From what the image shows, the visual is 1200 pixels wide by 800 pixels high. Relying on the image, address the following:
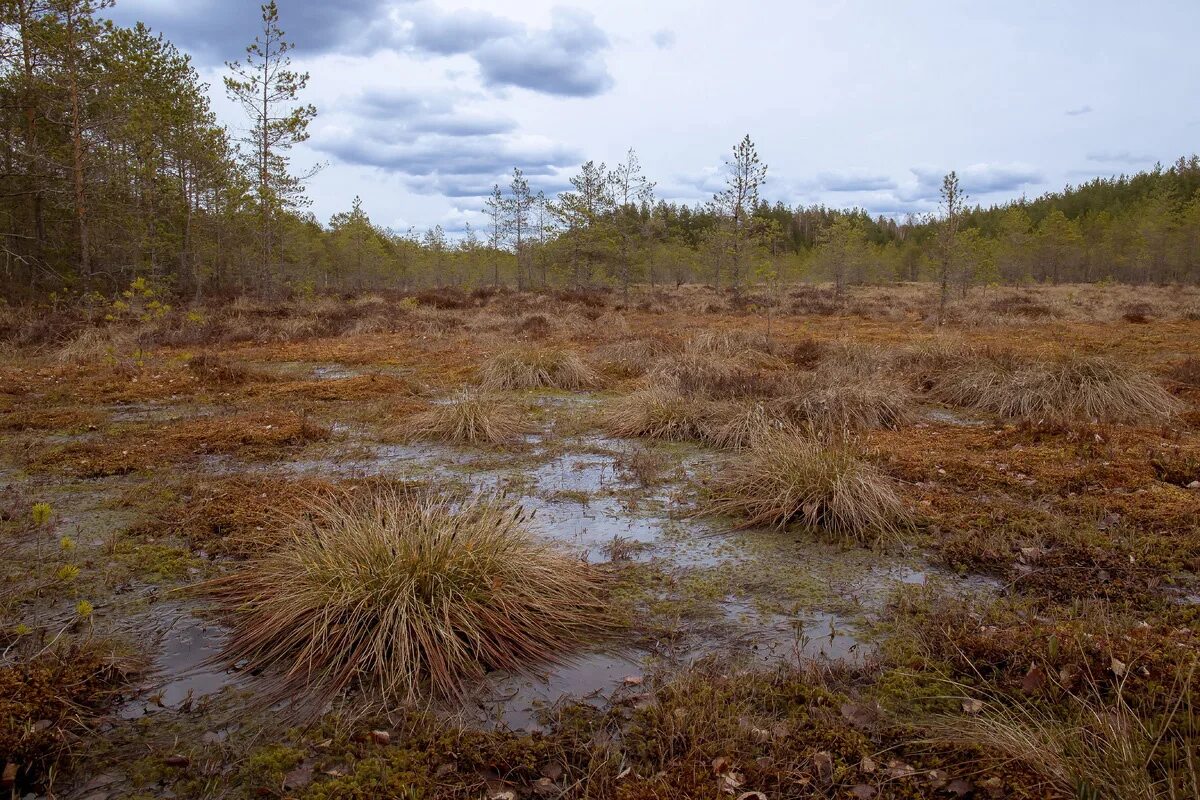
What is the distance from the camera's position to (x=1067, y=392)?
8.59 meters

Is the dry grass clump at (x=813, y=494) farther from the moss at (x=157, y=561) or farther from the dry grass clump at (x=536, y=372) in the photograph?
the dry grass clump at (x=536, y=372)

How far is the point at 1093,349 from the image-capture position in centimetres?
1373

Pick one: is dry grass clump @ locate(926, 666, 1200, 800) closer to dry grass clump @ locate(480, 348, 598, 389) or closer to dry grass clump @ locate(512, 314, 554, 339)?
dry grass clump @ locate(480, 348, 598, 389)

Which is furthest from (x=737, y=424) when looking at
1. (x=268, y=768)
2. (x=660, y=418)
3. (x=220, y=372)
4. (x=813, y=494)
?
(x=220, y=372)

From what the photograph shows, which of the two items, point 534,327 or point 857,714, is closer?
point 857,714

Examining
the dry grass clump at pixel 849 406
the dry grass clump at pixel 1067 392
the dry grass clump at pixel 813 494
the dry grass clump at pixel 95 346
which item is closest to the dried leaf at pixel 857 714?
the dry grass clump at pixel 813 494

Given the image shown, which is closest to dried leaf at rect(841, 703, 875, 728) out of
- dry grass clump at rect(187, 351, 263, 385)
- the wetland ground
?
the wetland ground

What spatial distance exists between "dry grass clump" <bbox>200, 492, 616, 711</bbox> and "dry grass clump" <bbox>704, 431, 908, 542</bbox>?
176 cm

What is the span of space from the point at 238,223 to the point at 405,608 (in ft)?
109

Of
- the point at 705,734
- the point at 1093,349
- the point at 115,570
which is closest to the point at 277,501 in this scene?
the point at 115,570

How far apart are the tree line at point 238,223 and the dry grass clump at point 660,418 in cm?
559

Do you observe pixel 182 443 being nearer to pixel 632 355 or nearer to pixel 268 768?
pixel 268 768

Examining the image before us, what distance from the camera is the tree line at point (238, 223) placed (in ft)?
55.0

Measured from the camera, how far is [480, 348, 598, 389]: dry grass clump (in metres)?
11.3
